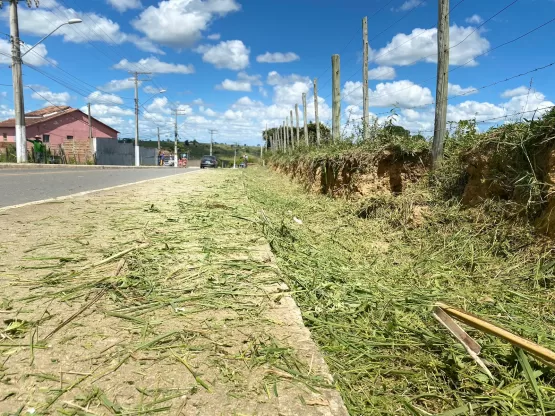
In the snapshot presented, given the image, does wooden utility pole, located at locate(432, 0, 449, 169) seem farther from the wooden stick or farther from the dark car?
the dark car

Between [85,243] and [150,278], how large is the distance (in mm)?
1207

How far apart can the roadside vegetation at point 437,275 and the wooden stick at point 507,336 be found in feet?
0.60

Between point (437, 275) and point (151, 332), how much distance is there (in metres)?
2.52

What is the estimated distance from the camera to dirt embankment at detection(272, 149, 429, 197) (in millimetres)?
6512

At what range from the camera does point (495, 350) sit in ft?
7.04

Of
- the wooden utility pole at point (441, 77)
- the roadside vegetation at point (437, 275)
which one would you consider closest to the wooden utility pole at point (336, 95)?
the roadside vegetation at point (437, 275)

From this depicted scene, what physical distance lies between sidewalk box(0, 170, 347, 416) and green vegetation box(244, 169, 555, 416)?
0.93ft

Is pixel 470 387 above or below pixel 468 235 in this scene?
below

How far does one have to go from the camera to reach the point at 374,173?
7.11m

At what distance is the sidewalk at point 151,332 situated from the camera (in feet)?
5.22

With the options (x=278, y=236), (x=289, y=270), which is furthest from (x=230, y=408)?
(x=278, y=236)

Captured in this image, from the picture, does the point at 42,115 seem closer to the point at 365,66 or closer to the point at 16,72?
the point at 16,72

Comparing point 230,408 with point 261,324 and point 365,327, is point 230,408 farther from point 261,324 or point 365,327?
point 365,327

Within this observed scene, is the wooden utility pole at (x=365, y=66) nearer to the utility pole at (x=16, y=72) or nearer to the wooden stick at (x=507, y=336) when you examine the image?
the wooden stick at (x=507, y=336)
